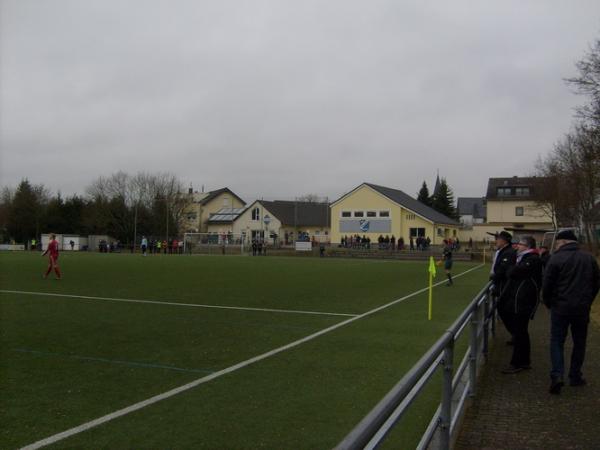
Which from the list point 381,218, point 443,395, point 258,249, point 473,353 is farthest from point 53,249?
point 381,218

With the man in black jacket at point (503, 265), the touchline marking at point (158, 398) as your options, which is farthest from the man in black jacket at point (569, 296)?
the touchline marking at point (158, 398)

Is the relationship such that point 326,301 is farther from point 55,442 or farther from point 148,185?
point 148,185

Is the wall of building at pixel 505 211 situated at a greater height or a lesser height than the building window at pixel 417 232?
greater

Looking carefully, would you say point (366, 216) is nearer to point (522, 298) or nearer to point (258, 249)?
point (258, 249)

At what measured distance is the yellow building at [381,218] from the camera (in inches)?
2709

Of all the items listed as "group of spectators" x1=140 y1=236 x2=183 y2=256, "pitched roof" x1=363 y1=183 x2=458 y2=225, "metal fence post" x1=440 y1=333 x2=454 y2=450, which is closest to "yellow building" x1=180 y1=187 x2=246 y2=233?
"group of spectators" x1=140 y1=236 x2=183 y2=256

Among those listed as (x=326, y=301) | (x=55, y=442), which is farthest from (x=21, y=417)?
(x=326, y=301)

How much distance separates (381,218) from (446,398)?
67.5m

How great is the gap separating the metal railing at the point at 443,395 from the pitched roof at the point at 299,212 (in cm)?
7932

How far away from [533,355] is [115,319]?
8060 millimetres

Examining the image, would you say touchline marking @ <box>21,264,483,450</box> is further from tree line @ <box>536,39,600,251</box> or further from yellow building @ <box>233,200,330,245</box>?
yellow building @ <box>233,200,330,245</box>

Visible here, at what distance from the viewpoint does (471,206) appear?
128m

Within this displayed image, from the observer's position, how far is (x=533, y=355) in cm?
857

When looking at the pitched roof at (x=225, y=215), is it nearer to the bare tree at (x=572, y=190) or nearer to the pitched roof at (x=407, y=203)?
the pitched roof at (x=407, y=203)
